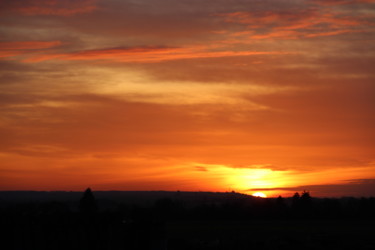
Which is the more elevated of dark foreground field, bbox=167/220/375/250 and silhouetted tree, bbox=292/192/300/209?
silhouetted tree, bbox=292/192/300/209

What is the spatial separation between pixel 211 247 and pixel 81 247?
14963 mm

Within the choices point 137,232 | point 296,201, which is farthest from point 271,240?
point 296,201

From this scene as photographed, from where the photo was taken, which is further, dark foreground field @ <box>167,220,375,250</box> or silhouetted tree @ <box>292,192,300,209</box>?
silhouetted tree @ <box>292,192,300,209</box>

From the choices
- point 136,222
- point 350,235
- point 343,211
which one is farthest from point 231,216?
point 136,222

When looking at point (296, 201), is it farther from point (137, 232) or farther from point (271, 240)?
point (137, 232)

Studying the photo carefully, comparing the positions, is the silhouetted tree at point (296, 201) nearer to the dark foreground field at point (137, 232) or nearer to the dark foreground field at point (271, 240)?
the dark foreground field at point (137, 232)

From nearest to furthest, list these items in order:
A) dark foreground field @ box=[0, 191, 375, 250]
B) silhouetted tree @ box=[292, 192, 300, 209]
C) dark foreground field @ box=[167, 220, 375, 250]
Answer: dark foreground field @ box=[0, 191, 375, 250], dark foreground field @ box=[167, 220, 375, 250], silhouetted tree @ box=[292, 192, 300, 209]

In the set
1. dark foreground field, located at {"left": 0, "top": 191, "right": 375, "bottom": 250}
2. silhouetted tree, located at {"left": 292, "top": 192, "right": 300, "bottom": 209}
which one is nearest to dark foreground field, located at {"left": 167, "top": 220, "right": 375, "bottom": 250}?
dark foreground field, located at {"left": 0, "top": 191, "right": 375, "bottom": 250}

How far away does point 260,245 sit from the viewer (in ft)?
131

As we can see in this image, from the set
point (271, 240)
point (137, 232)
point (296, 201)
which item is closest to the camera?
point (137, 232)

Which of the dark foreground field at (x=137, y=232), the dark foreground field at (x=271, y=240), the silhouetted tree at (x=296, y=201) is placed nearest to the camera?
the dark foreground field at (x=137, y=232)

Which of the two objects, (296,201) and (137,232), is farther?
(296,201)

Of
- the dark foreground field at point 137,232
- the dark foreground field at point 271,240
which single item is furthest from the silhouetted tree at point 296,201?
the dark foreground field at point 271,240

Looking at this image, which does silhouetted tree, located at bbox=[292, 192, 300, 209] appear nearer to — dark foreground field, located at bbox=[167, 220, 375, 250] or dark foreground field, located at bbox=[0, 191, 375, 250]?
dark foreground field, located at bbox=[0, 191, 375, 250]
